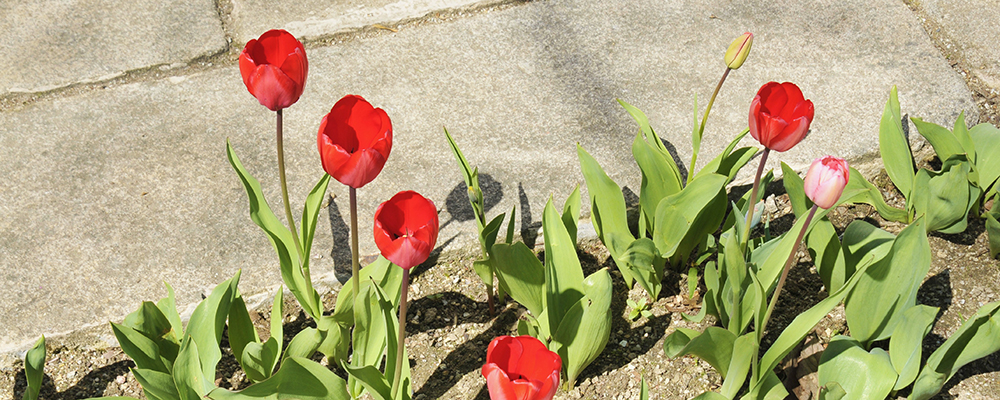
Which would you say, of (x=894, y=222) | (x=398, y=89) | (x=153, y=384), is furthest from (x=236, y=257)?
(x=894, y=222)

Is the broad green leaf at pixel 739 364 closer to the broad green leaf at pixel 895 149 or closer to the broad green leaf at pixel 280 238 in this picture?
the broad green leaf at pixel 895 149

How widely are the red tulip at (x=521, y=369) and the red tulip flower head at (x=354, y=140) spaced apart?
1.18 feet

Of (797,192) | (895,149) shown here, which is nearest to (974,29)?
(895,149)

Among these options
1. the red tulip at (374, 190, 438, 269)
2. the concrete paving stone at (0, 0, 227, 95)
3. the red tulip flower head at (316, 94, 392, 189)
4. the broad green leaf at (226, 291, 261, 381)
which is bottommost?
the broad green leaf at (226, 291, 261, 381)

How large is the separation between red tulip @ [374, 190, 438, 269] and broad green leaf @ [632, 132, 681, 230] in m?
0.83

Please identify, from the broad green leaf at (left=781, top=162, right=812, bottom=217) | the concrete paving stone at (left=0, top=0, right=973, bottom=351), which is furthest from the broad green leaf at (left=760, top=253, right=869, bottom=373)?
the concrete paving stone at (left=0, top=0, right=973, bottom=351)

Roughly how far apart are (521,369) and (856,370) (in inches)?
34.4

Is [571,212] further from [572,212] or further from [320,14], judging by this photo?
[320,14]

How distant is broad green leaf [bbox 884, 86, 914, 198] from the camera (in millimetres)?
2182

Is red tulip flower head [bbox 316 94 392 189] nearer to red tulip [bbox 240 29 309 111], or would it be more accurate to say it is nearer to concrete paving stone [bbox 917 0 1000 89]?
red tulip [bbox 240 29 309 111]

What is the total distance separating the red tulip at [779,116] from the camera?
1.52 meters

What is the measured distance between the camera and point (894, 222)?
2336 millimetres

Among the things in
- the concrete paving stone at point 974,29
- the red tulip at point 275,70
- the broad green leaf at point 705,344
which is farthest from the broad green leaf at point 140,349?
the concrete paving stone at point 974,29

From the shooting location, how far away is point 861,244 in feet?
6.03
